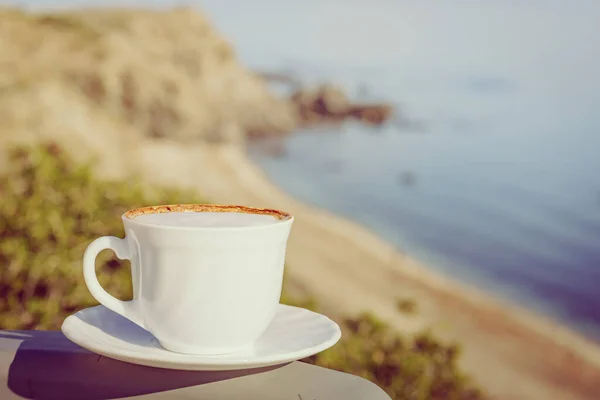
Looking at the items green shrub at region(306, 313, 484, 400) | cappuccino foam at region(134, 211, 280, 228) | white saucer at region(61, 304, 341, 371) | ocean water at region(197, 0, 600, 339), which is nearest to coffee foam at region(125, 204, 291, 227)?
cappuccino foam at region(134, 211, 280, 228)

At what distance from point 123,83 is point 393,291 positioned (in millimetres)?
3515

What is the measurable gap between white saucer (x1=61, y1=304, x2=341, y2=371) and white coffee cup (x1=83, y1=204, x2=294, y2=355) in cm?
2

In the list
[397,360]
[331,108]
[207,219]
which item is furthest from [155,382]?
[331,108]

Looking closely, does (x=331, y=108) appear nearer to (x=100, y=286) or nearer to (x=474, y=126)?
(x=474, y=126)

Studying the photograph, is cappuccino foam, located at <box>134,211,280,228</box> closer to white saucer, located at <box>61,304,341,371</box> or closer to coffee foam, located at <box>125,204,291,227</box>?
coffee foam, located at <box>125,204,291,227</box>

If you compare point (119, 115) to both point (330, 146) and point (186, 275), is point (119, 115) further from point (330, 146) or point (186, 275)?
point (186, 275)

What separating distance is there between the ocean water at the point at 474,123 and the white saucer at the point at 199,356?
510 cm

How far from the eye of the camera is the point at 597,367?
208 inches

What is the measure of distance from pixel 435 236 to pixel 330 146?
1.69m

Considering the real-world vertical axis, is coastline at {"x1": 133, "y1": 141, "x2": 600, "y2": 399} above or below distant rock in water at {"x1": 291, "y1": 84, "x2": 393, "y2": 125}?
below

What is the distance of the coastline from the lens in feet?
16.8

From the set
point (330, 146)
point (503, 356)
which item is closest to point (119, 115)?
point (330, 146)

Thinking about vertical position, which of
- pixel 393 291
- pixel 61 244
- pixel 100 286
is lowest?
pixel 393 291

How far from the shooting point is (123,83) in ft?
25.1
